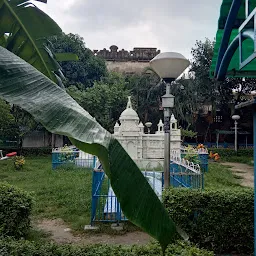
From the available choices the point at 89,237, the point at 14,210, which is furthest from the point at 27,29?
the point at 89,237

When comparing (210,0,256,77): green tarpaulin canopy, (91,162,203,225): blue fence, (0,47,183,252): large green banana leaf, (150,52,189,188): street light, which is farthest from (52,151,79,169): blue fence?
(0,47,183,252): large green banana leaf

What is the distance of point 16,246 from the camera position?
10.5 ft

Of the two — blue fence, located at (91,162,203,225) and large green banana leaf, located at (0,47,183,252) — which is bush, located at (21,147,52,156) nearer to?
blue fence, located at (91,162,203,225)

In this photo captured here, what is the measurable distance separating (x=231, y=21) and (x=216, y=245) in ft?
10.3

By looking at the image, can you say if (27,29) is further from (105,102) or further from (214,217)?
(105,102)

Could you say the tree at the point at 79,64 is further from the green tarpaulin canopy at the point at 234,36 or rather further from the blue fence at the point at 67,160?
the green tarpaulin canopy at the point at 234,36

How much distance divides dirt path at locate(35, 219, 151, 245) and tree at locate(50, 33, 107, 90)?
18483mm

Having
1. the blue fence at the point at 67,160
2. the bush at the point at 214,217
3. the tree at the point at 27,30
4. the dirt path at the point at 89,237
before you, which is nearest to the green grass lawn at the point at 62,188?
the dirt path at the point at 89,237

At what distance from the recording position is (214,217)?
439 centimetres

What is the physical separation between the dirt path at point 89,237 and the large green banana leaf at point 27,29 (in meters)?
3.39

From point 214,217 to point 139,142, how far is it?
9746 millimetres

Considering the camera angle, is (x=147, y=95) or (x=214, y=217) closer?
(x=214, y=217)

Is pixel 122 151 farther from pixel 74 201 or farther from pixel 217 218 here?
pixel 74 201

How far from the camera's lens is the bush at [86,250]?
307 centimetres
